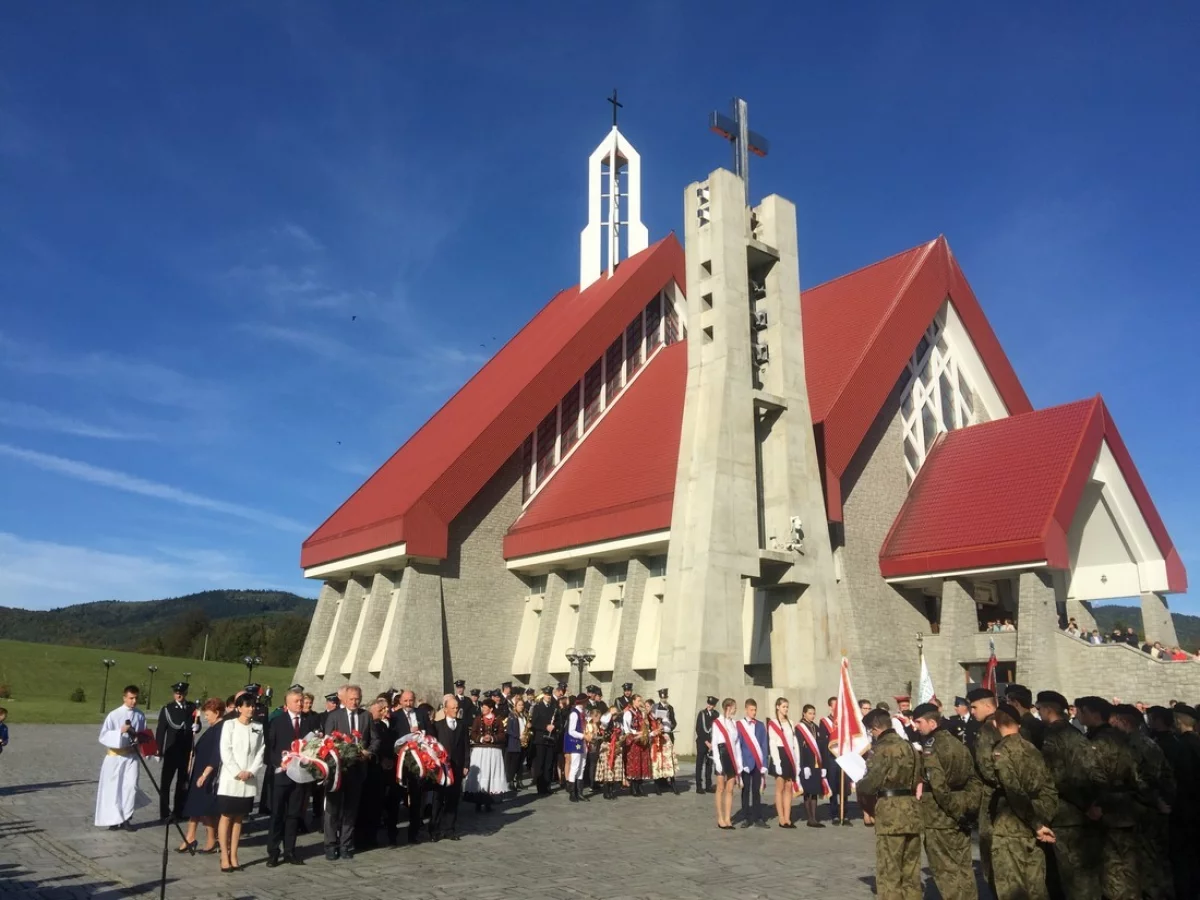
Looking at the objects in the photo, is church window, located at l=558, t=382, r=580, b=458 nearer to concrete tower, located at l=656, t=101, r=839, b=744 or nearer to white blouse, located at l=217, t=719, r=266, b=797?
concrete tower, located at l=656, t=101, r=839, b=744

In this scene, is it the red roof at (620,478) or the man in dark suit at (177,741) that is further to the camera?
the red roof at (620,478)

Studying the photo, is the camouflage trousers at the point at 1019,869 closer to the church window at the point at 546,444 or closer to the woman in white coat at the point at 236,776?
the woman in white coat at the point at 236,776

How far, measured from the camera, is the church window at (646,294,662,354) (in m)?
35.9

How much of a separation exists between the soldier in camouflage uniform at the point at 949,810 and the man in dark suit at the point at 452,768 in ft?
18.3

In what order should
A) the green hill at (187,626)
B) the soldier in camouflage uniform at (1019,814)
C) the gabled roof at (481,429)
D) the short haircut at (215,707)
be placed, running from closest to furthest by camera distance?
1. the soldier in camouflage uniform at (1019,814)
2. the short haircut at (215,707)
3. the gabled roof at (481,429)
4. the green hill at (187,626)

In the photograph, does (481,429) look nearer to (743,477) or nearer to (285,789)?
(743,477)

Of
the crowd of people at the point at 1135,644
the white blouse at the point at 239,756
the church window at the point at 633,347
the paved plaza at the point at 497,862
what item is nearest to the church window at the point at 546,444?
the church window at the point at 633,347

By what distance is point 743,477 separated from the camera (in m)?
22.7

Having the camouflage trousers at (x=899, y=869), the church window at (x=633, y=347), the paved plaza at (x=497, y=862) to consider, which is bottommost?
the paved plaza at (x=497, y=862)

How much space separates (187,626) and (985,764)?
306ft

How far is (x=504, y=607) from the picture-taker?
30250 millimetres

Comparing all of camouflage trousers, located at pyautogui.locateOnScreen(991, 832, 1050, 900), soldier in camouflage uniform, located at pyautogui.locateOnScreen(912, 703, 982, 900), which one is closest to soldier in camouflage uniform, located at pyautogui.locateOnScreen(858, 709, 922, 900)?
soldier in camouflage uniform, located at pyautogui.locateOnScreen(912, 703, 982, 900)

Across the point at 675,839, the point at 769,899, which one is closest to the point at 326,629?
the point at 675,839

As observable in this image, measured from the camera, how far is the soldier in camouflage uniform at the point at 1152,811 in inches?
259
